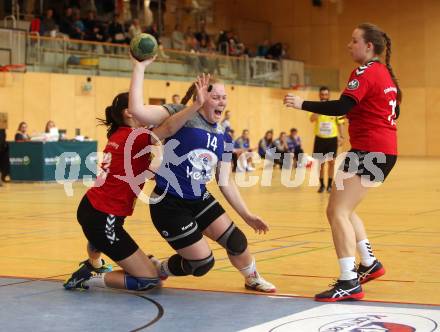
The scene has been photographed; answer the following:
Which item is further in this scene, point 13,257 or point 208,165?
point 13,257

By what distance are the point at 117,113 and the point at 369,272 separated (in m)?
2.31

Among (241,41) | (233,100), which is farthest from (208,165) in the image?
(241,41)

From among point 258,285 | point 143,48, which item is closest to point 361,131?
point 258,285

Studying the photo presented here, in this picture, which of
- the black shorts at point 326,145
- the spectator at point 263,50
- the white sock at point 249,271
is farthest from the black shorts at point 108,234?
the spectator at point 263,50

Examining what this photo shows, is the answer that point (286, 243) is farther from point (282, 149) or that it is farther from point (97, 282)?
point (282, 149)

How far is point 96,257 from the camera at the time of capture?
675 centimetres

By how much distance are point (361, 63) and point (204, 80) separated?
123cm

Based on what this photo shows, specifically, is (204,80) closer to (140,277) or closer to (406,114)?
(140,277)

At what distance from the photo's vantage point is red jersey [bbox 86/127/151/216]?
6.32 m

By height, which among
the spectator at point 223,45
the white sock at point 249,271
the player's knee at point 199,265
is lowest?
the white sock at point 249,271

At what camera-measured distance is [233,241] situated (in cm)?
634

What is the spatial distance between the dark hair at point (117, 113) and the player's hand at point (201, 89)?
0.75 m

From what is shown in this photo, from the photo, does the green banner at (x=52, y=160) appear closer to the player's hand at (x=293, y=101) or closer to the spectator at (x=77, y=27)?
the spectator at (x=77, y=27)

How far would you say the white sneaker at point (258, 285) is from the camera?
248 inches
